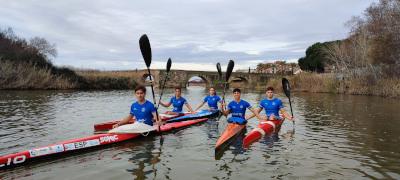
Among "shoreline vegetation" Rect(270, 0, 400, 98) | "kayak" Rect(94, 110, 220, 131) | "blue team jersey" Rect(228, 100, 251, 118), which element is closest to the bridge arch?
"shoreline vegetation" Rect(270, 0, 400, 98)

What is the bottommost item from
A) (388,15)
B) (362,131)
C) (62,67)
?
(362,131)

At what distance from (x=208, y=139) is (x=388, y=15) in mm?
30475

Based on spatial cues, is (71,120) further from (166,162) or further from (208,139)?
(166,162)

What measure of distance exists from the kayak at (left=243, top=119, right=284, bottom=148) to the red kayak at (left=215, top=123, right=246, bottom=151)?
48cm

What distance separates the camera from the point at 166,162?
816 centimetres

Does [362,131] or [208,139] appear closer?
[208,139]

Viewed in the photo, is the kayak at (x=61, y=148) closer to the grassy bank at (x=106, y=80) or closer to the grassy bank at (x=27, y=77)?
the grassy bank at (x=27, y=77)

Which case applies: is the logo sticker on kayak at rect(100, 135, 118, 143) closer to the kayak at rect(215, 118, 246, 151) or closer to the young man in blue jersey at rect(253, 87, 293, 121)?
the kayak at rect(215, 118, 246, 151)

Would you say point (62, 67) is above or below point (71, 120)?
above

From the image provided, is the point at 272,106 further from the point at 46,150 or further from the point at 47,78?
the point at 47,78

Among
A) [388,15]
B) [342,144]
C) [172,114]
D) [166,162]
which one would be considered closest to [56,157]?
[166,162]

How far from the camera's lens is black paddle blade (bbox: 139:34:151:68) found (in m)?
11.5

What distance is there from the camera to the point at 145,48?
11.8 metres

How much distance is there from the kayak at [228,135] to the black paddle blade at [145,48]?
3.84 meters
